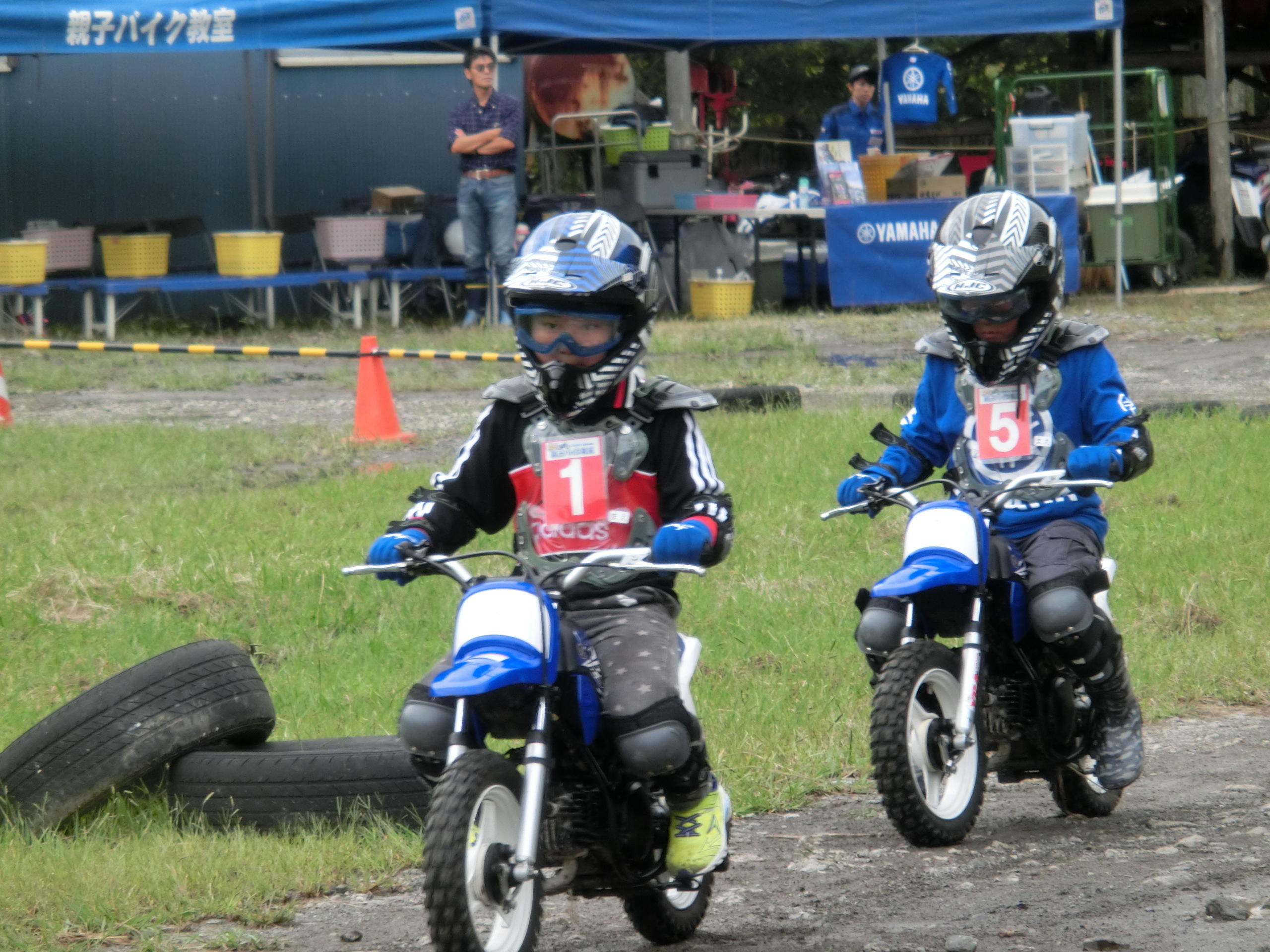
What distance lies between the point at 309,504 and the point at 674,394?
5409mm

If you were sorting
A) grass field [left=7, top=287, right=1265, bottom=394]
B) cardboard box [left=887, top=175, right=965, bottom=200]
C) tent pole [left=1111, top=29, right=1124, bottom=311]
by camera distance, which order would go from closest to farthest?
grass field [left=7, top=287, right=1265, bottom=394] < tent pole [left=1111, top=29, right=1124, bottom=311] < cardboard box [left=887, top=175, right=965, bottom=200]

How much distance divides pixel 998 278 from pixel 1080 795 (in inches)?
59.5

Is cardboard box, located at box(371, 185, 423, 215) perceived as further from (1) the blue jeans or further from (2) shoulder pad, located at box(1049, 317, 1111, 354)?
(2) shoulder pad, located at box(1049, 317, 1111, 354)

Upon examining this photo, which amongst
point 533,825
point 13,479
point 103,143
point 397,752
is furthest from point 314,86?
point 533,825

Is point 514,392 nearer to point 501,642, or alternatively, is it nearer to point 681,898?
point 501,642

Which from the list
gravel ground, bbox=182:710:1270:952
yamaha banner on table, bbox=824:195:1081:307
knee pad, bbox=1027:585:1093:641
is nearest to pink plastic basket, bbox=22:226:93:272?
yamaha banner on table, bbox=824:195:1081:307

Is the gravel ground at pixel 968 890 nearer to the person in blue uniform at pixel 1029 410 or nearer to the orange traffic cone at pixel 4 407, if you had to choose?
the person in blue uniform at pixel 1029 410

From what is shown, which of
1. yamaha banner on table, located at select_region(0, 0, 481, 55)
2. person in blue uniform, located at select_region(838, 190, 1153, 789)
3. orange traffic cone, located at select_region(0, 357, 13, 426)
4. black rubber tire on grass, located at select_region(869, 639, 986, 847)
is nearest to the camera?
black rubber tire on grass, located at select_region(869, 639, 986, 847)

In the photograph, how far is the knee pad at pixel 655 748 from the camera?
372 centimetres

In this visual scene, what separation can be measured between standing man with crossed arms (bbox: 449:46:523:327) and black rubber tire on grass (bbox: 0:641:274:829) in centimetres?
1179

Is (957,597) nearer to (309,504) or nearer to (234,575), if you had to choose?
(234,575)

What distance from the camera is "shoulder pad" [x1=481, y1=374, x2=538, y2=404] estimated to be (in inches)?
166

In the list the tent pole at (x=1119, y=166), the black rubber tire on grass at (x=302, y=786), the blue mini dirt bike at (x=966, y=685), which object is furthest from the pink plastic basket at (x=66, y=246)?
the blue mini dirt bike at (x=966, y=685)

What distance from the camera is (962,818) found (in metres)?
4.54
